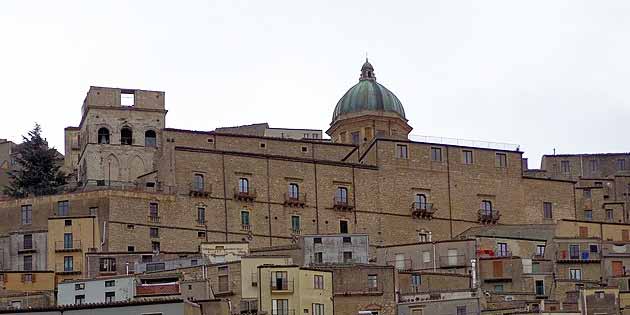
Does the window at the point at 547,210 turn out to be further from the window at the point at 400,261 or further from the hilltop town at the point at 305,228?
the window at the point at 400,261

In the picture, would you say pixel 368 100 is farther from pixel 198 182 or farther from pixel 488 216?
pixel 198 182

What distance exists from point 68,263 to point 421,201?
1022 inches

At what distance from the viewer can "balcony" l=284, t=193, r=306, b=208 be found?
103 meters

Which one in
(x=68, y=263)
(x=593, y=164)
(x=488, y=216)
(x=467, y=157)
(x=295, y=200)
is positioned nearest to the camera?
(x=68, y=263)

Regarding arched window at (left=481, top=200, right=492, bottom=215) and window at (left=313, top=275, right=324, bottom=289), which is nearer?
window at (left=313, top=275, right=324, bottom=289)

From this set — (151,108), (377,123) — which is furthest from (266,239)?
(377,123)

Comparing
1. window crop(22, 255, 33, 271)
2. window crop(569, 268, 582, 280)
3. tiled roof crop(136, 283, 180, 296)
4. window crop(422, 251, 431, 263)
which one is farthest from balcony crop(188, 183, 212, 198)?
window crop(569, 268, 582, 280)

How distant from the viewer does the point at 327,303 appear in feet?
279

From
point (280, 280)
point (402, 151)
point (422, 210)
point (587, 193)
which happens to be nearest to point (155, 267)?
point (280, 280)

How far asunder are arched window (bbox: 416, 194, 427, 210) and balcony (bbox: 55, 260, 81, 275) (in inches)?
990

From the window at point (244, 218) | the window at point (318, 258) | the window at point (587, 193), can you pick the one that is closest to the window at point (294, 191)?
the window at point (244, 218)

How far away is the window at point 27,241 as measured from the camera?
95750 mm

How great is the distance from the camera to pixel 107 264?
92000 mm

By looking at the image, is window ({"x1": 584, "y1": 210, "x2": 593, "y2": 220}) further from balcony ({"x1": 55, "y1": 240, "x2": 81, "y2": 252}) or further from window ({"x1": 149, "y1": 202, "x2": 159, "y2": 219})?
balcony ({"x1": 55, "y1": 240, "x2": 81, "y2": 252})
